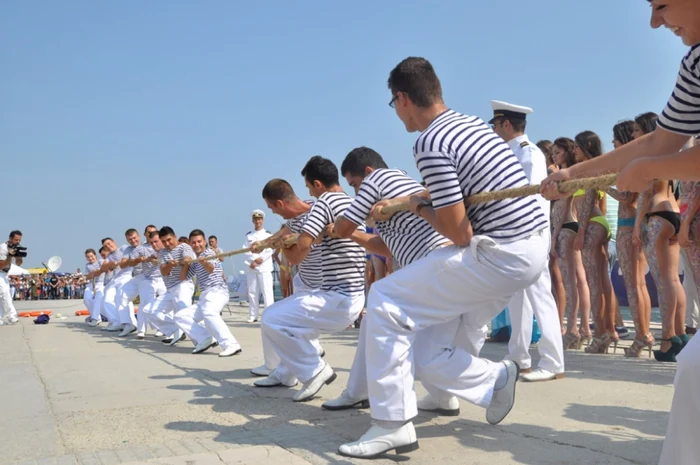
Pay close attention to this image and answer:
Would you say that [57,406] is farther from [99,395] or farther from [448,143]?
[448,143]

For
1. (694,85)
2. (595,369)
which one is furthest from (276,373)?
(694,85)

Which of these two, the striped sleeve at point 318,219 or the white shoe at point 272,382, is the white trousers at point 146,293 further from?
the striped sleeve at point 318,219

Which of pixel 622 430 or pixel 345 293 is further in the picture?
pixel 345 293

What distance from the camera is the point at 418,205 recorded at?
3.34 metres

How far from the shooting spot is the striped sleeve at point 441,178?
3.04 m

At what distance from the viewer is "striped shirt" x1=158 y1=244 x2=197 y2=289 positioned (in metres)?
9.80

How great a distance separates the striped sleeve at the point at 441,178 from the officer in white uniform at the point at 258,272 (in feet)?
34.8

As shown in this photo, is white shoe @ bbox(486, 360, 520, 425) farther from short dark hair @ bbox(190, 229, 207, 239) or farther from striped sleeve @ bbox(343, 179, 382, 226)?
short dark hair @ bbox(190, 229, 207, 239)

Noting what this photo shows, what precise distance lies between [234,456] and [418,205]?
1516mm

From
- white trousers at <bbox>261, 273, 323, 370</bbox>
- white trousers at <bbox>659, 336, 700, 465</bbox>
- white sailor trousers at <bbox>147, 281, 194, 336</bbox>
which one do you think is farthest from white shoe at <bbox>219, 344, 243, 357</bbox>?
white trousers at <bbox>659, 336, 700, 465</bbox>

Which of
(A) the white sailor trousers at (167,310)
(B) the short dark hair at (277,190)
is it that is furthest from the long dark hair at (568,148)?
(A) the white sailor trousers at (167,310)

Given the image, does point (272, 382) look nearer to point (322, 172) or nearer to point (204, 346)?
point (322, 172)

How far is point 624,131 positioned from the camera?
584cm

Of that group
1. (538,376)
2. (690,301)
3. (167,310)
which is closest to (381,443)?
(538,376)
